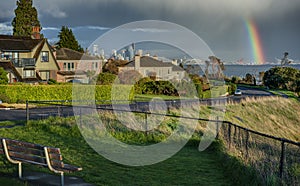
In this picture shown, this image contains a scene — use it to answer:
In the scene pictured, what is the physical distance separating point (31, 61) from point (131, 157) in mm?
48463

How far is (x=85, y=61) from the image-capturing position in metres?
70.9

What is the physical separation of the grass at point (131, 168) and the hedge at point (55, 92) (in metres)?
24.2

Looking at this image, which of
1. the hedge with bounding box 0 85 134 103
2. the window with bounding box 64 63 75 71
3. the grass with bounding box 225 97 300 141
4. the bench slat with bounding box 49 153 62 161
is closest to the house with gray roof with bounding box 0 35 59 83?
the window with bounding box 64 63 75 71

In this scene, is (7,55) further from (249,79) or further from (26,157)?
(26,157)

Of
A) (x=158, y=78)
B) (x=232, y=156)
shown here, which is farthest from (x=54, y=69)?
(x=232, y=156)

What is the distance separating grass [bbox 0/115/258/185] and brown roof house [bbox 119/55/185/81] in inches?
1329

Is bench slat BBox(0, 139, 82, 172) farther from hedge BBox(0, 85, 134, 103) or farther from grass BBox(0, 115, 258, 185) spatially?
hedge BBox(0, 85, 134, 103)

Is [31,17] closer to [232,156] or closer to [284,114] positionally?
[284,114]

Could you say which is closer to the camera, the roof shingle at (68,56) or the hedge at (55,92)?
the hedge at (55,92)

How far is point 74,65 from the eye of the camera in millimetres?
73812

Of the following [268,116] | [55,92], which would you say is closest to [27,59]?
[55,92]

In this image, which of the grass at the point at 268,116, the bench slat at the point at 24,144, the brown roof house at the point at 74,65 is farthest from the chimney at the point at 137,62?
the bench slat at the point at 24,144

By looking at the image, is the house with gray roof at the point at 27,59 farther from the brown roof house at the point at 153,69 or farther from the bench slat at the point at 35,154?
the bench slat at the point at 35,154

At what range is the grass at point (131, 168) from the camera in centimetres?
974
